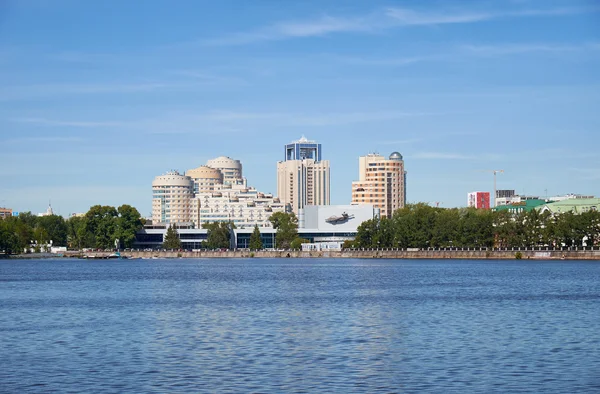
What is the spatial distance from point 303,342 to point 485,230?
12931cm

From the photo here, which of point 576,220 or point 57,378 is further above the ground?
point 576,220

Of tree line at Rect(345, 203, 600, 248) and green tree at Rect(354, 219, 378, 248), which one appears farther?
green tree at Rect(354, 219, 378, 248)

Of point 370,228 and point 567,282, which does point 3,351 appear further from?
point 370,228

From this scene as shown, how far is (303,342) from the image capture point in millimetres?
38469

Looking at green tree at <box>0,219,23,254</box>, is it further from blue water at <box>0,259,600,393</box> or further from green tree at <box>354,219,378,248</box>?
blue water at <box>0,259,600,393</box>

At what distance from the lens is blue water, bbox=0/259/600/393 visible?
29469 millimetres

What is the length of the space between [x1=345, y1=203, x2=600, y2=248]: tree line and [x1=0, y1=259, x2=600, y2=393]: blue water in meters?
87.0

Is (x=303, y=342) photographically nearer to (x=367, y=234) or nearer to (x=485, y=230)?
(x=485, y=230)

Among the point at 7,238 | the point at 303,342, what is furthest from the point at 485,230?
the point at 303,342

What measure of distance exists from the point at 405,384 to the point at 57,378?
34.8ft

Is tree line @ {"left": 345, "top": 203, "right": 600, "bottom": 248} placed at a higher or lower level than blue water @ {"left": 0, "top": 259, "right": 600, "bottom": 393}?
higher

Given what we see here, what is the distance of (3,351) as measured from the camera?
119 feet

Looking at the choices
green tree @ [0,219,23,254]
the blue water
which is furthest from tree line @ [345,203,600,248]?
the blue water

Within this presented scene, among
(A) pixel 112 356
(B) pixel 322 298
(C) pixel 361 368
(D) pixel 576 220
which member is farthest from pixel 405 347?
(D) pixel 576 220
